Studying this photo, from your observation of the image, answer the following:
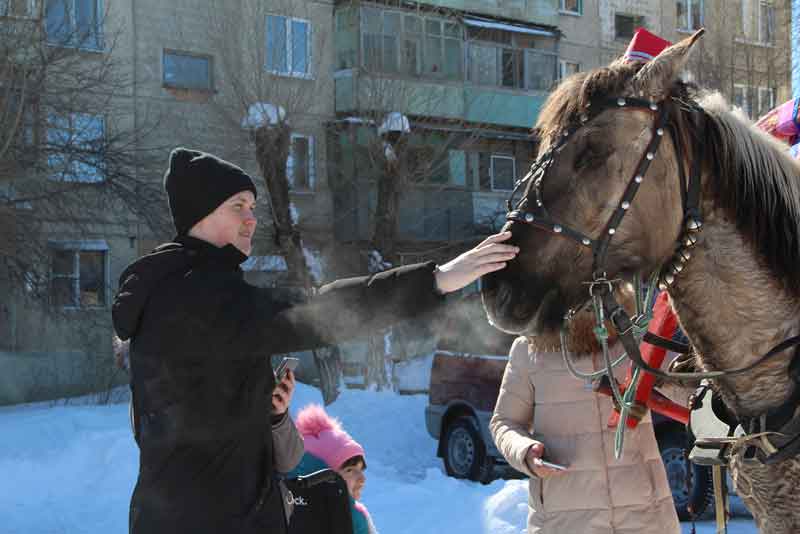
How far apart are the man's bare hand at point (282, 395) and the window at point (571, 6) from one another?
25.9 meters

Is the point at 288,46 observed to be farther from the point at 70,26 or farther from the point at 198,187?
the point at 198,187

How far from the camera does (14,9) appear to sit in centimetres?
1311

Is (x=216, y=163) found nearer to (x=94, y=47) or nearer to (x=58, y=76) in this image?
(x=58, y=76)

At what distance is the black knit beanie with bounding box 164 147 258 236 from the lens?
2785 millimetres

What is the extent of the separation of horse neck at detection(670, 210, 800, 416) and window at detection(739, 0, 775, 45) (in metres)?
19.6

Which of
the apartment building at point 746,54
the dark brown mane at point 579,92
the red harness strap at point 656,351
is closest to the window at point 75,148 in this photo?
the apartment building at point 746,54

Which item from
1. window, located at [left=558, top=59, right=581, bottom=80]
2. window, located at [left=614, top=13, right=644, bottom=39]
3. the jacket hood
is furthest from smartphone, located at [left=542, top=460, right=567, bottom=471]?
window, located at [left=614, top=13, right=644, bottom=39]

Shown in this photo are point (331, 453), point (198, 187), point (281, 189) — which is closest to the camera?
point (198, 187)

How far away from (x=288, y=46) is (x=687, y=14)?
12.8m

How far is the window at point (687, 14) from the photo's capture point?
26516mm

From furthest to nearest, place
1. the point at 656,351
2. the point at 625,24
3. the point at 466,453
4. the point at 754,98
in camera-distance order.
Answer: the point at 625,24 < the point at 754,98 < the point at 466,453 < the point at 656,351

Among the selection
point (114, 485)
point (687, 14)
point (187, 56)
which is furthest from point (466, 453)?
point (687, 14)

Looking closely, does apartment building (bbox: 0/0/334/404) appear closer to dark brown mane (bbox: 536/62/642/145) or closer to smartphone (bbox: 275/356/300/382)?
smartphone (bbox: 275/356/300/382)

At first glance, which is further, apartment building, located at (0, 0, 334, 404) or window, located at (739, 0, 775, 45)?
window, located at (739, 0, 775, 45)
